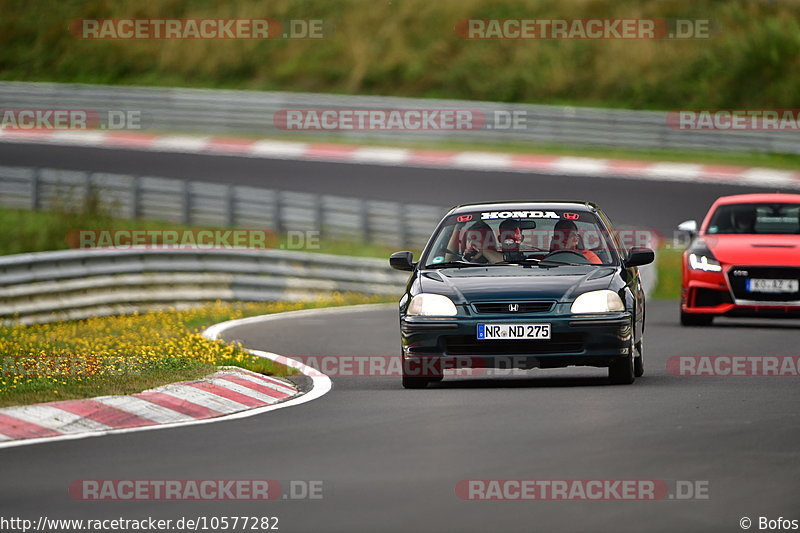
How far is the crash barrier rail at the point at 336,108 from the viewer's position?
41656 mm

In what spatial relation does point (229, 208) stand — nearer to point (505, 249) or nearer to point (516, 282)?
point (505, 249)

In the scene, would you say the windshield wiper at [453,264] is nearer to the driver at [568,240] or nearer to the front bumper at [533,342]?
the driver at [568,240]

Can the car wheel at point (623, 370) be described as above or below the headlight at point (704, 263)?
below

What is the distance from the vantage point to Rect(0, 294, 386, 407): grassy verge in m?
11.9

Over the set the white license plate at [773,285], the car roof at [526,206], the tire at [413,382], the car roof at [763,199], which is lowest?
the tire at [413,382]

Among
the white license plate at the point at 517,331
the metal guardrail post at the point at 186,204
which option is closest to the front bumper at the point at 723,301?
the white license plate at the point at 517,331

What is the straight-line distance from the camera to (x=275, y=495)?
8047 mm

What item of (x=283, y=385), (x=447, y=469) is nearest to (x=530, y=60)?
(x=283, y=385)

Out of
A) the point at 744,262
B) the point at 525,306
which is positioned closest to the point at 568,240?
the point at 525,306

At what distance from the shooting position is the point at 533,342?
1253cm

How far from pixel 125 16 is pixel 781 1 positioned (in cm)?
2104

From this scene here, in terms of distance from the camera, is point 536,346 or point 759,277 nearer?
point 536,346

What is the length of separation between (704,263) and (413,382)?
22.7 ft

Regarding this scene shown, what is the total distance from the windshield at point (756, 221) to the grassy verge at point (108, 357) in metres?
6.27
